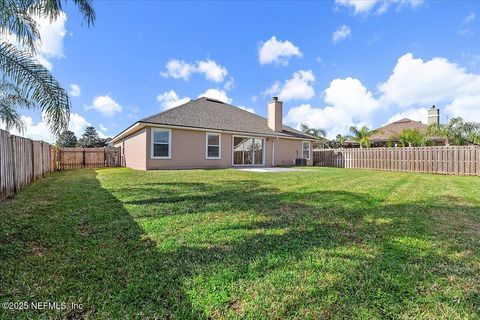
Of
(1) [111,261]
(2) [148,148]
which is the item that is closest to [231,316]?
(1) [111,261]

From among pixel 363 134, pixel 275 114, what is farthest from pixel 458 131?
pixel 275 114

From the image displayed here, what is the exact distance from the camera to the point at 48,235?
3.49 meters

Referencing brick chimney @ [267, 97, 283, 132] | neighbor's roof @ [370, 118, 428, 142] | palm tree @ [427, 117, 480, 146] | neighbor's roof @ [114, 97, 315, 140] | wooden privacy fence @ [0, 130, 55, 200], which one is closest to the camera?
wooden privacy fence @ [0, 130, 55, 200]

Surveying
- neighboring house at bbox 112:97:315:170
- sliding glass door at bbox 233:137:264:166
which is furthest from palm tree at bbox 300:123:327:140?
sliding glass door at bbox 233:137:264:166

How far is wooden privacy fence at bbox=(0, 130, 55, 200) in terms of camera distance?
5906mm

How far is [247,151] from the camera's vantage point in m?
18.5

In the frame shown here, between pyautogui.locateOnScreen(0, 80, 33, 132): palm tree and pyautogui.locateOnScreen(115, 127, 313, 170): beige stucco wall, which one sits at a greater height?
pyautogui.locateOnScreen(0, 80, 33, 132): palm tree

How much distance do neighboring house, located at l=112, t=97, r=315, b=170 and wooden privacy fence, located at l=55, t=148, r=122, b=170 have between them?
108cm

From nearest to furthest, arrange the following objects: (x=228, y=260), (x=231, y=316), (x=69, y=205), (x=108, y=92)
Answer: (x=231, y=316)
(x=228, y=260)
(x=69, y=205)
(x=108, y=92)

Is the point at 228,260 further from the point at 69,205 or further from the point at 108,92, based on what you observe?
the point at 108,92

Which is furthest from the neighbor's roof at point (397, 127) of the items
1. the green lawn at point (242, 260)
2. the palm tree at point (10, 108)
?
the palm tree at point (10, 108)

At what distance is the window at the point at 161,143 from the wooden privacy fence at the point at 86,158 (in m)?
7.67

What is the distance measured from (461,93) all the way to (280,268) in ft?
83.5

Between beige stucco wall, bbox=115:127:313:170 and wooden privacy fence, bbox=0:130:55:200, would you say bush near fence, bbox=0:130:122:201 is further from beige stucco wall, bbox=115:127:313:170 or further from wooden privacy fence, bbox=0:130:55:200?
beige stucco wall, bbox=115:127:313:170
